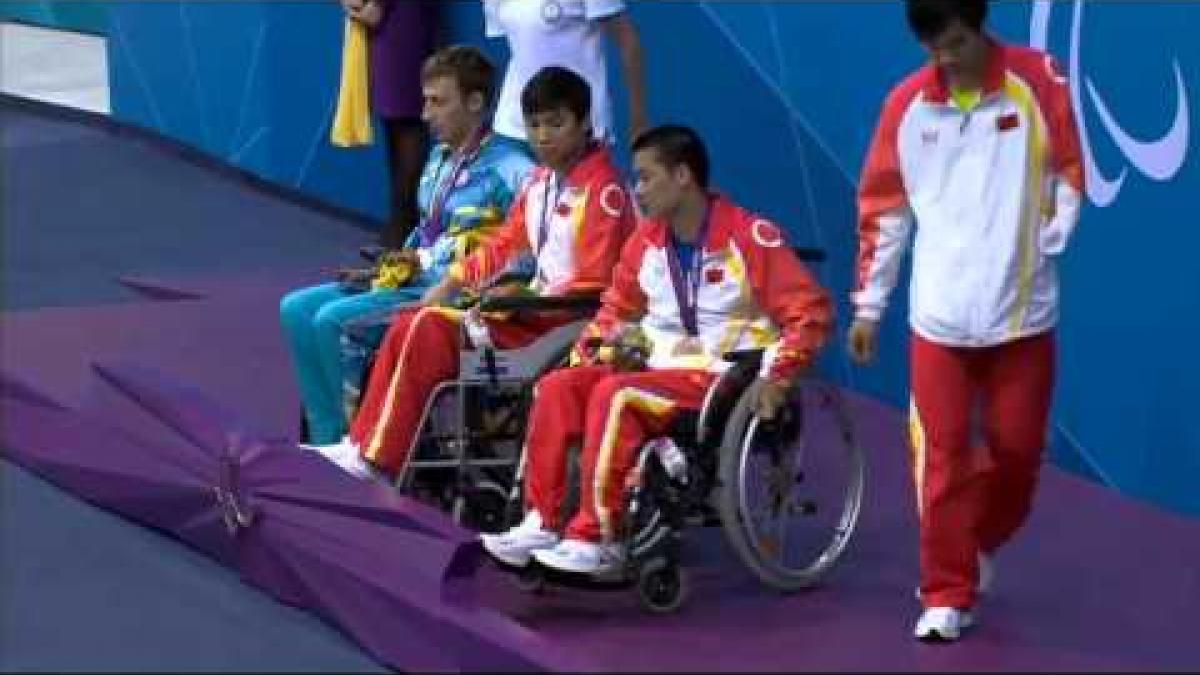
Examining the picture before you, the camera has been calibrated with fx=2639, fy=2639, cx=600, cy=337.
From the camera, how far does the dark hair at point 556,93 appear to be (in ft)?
18.9

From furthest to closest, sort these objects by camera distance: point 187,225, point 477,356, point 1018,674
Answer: point 187,225
point 477,356
point 1018,674

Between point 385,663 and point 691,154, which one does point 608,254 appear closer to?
point 691,154

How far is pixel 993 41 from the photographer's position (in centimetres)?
509

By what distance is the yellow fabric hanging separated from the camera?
8930 millimetres

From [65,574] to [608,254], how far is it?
1395mm

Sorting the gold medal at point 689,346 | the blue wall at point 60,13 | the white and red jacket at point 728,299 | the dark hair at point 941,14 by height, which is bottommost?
the blue wall at point 60,13

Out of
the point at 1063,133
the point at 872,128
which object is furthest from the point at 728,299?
the point at 872,128

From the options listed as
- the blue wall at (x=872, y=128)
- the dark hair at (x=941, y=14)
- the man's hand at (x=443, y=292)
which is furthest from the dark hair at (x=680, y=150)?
the blue wall at (x=872, y=128)

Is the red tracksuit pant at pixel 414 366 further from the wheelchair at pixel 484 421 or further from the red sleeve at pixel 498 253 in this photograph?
the red sleeve at pixel 498 253

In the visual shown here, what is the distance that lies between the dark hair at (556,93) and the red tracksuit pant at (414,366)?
18.3 inches

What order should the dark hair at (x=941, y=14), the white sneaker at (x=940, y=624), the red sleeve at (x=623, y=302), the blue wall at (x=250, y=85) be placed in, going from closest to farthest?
1. the dark hair at (x=941, y=14)
2. the white sneaker at (x=940, y=624)
3. the red sleeve at (x=623, y=302)
4. the blue wall at (x=250, y=85)

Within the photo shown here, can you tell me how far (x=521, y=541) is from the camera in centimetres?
Answer: 533

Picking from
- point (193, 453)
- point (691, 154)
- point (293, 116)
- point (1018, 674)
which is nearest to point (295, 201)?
point (293, 116)

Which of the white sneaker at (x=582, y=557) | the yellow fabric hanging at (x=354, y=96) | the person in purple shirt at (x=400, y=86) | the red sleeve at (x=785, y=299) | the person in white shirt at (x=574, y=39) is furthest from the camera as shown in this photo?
the person in purple shirt at (x=400, y=86)
